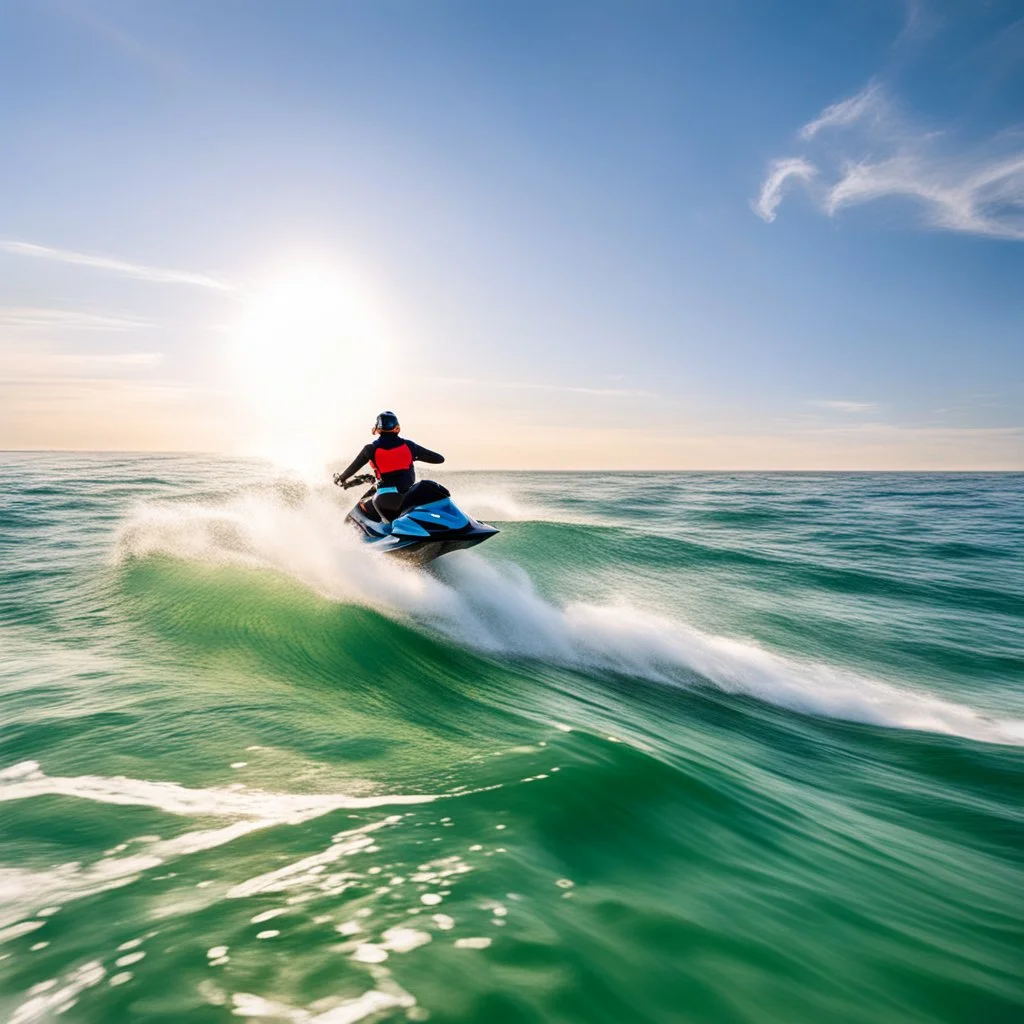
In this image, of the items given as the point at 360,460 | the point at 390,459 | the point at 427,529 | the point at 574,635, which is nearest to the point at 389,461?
the point at 390,459

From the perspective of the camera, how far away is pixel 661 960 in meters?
2.31

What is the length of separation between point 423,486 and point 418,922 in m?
6.16

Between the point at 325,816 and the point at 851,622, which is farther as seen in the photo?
the point at 851,622

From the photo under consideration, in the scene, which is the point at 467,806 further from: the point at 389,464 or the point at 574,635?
the point at 389,464

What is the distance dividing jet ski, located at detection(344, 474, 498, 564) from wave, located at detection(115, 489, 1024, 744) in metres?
0.40

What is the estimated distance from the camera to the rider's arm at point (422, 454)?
892cm

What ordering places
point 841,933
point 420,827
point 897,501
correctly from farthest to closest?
1. point 897,501
2. point 420,827
3. point 841,933

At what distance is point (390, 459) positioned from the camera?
8711 mm

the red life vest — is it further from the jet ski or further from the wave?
the wave

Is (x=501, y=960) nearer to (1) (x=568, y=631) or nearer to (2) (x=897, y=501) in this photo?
(1) (x=568, y=631)

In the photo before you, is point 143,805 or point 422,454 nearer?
point 143,805

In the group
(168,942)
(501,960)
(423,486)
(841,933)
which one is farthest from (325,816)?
(423,486)

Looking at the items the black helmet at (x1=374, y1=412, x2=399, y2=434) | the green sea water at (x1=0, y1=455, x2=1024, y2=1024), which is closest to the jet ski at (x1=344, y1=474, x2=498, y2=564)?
the green sea water at (x1=0, y1=455, x2=1024, y2=1024)

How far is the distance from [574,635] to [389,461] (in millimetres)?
3643
